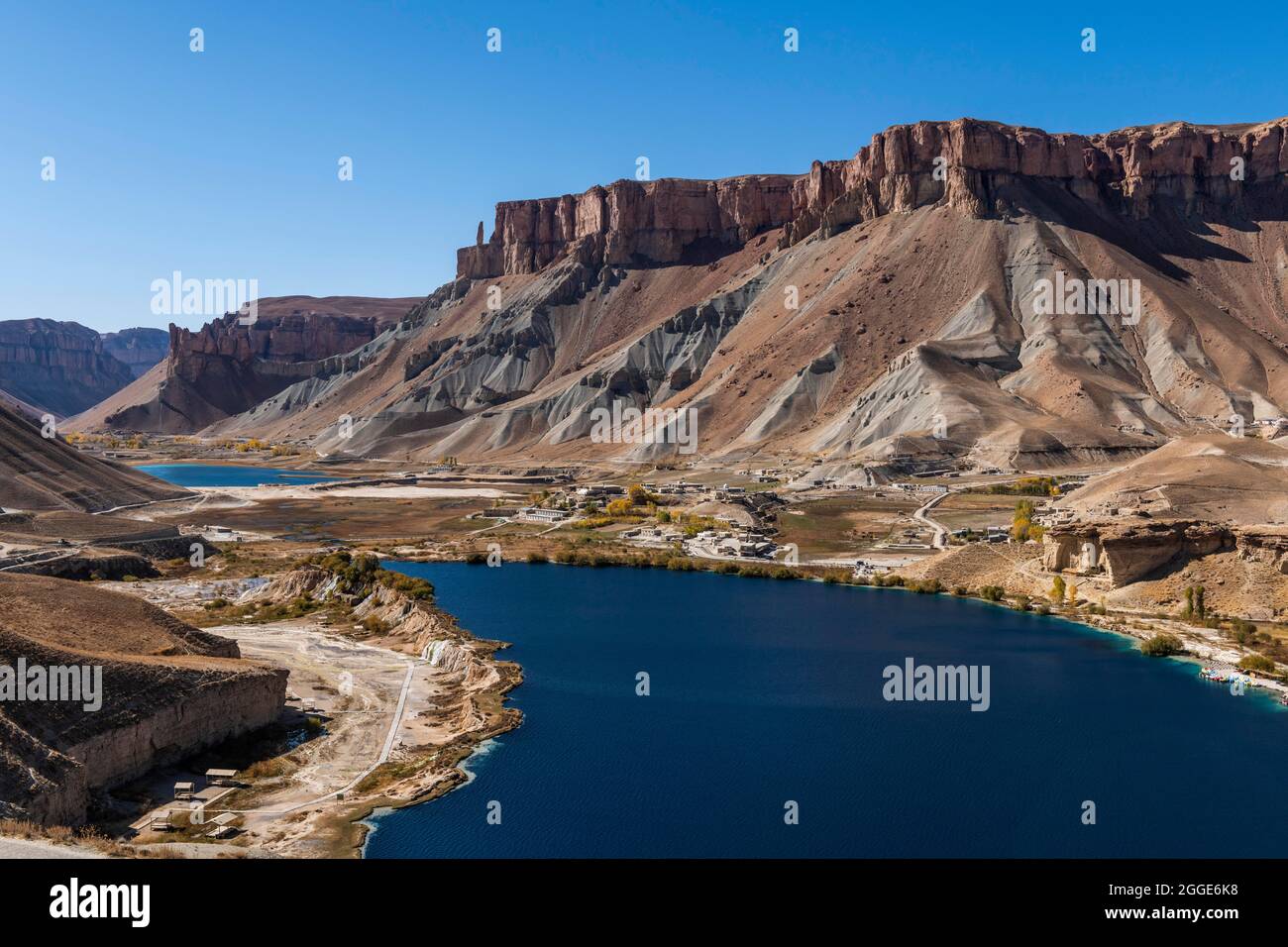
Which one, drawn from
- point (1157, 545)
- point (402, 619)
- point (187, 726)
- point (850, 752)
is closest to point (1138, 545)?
point (1157, 545)

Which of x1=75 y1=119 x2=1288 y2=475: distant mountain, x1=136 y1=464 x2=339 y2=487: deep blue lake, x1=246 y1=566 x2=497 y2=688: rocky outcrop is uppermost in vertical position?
Answer: x1=75 y1=119 x2=1288 y2=475: distant mountain

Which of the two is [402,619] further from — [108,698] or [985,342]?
[985,342]

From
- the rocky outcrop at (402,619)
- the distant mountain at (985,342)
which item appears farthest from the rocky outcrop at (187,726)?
the distant mountain at (985,342)

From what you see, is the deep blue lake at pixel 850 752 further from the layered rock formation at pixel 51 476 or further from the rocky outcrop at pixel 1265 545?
the layered rock formation at pixel 51 476

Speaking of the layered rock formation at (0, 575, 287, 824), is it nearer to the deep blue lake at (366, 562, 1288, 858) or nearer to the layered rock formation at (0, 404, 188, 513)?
the deep blue lake at (366, 562, 1288, 858)

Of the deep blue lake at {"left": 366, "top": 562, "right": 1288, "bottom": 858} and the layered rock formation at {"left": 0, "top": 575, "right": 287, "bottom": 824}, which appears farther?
the deep blue lake at {"left": 366, "top": 562, "right": 1288, "bottom": 858}

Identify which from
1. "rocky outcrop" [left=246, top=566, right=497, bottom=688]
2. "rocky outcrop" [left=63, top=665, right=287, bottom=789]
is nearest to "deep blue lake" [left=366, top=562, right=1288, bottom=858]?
"rocky outcrop" [left=246, top=566, right=497, bottom=688]
